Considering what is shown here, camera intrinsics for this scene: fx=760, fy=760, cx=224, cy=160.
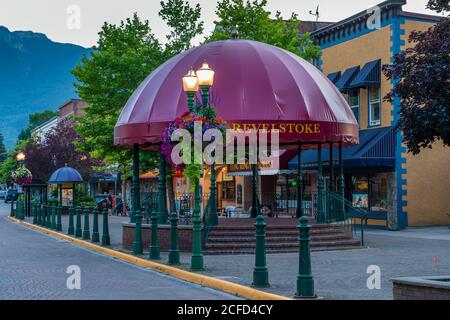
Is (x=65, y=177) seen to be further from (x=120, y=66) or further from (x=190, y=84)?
(x=190, y=84)

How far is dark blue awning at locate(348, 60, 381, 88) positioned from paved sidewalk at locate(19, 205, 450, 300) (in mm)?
10638

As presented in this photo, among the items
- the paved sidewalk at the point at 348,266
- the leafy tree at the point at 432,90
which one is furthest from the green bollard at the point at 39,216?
the leafy tree at the point at 432,90

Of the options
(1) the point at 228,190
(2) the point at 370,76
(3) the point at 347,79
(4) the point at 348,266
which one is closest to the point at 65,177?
(1) the point at 228,190

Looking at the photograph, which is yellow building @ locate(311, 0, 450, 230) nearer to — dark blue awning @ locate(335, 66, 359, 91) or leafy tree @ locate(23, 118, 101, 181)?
dark blue awning @ locate(335, 66, 359, 91)

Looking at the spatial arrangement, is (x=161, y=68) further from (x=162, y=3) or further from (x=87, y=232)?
(x=162, y=3)

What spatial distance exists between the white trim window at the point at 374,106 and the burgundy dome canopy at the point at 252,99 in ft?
35.4

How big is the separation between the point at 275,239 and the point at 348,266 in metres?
5.06

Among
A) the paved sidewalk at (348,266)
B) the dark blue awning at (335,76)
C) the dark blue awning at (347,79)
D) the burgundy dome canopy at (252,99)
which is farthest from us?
the dark blue awning at (335,76)

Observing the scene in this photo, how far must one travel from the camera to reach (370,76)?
3353 cm

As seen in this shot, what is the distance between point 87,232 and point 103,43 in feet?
48.1

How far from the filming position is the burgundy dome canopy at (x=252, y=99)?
70.9 feet

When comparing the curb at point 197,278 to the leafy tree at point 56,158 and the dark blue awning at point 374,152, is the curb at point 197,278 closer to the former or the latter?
the dark blue awning at point 374,152
